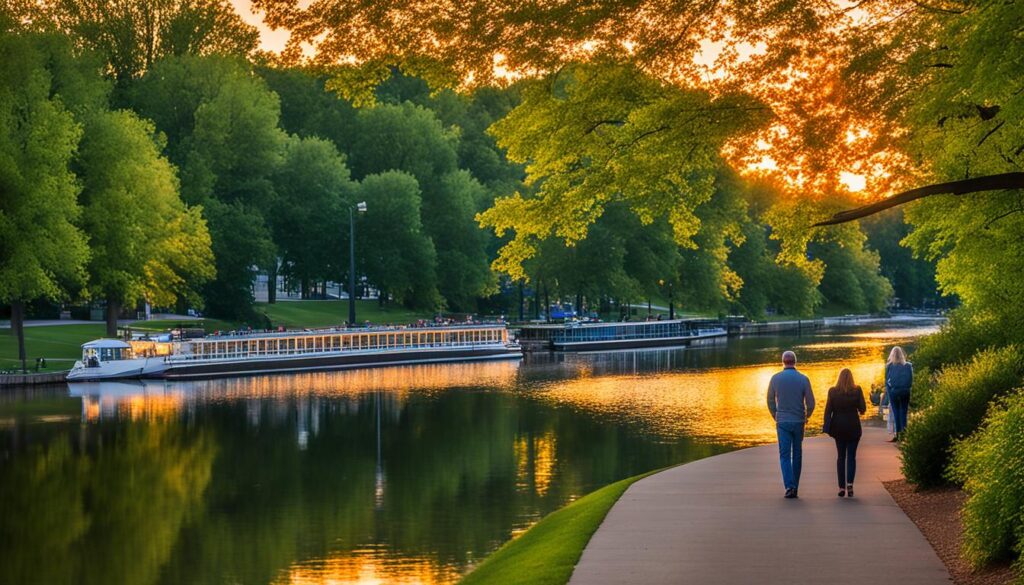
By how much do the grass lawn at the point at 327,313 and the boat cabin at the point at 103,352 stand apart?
2975 cm

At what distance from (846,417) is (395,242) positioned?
81682 millimetres

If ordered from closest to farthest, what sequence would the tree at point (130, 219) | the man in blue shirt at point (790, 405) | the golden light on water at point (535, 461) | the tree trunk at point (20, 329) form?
the man in blue shirt at point (790, 405) < the golden light on water at point (535, 461) < the tree trunk at point (20, 329) < the tree at point (130, 219)

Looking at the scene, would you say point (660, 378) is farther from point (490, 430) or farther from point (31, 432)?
point (31, 432)

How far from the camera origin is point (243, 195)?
9656cm

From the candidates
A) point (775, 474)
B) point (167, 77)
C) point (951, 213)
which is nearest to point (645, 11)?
point (775, 474)

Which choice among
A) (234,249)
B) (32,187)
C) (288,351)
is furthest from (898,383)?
(234,249)

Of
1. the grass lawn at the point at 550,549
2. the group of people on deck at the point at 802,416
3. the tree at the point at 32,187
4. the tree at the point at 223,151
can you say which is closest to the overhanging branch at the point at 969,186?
the group of people on deck at the point at 802,416

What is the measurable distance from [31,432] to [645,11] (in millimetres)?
32243

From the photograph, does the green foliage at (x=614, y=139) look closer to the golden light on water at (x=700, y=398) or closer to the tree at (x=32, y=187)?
the golden light on water at (x=700, y=398)

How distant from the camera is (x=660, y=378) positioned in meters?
71.2

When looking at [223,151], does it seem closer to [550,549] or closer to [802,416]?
[802,416]

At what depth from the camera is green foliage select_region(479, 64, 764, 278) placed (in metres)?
23.5

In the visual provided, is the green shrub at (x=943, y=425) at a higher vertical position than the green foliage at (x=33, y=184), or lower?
lower

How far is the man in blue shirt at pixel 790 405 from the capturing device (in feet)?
72.6
